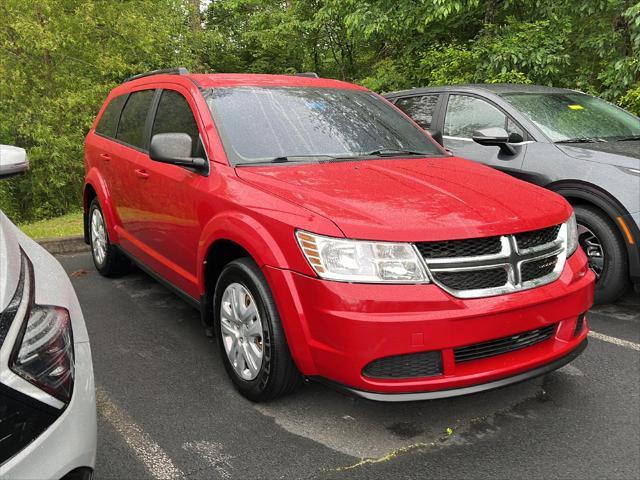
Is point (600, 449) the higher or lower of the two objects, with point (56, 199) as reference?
higher

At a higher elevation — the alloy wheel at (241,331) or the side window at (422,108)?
the side window at (422,108)

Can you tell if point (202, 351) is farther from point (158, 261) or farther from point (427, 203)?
point (427, 203)

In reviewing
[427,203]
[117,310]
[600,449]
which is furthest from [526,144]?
[117,310]

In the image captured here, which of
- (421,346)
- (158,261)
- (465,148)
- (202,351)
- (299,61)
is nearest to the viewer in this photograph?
(421,346)

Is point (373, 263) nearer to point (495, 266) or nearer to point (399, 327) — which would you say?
point (399, 327)

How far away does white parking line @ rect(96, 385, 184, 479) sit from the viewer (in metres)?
2.58

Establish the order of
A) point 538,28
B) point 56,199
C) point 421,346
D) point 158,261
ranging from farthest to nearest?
point 56,199
point 538,28
point 158,261
point 421,346

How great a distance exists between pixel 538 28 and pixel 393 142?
634cm

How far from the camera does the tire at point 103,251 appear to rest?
534cm

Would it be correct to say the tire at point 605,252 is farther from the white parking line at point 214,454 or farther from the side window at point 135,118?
the side window at point 135,118

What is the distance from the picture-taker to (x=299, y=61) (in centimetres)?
1602

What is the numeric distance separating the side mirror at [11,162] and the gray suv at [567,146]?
2.98 metres

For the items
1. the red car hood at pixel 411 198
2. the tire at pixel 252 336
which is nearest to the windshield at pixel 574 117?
the red car hood at pixel 411 198

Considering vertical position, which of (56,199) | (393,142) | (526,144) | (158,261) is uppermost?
(393,142)
